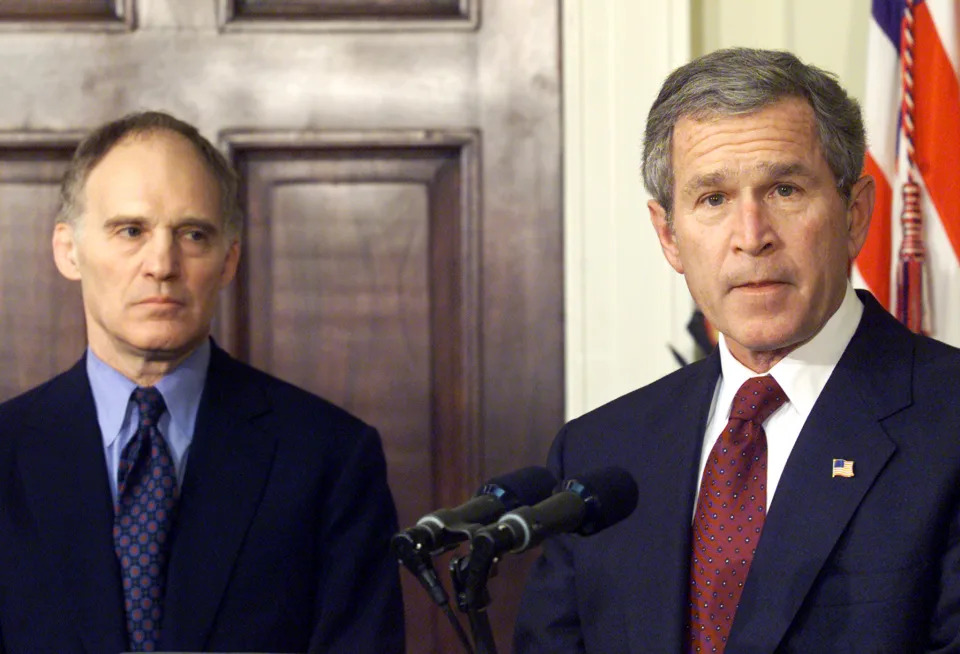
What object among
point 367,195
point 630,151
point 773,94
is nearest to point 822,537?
point 773,94

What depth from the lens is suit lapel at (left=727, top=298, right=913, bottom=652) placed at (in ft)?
5.35

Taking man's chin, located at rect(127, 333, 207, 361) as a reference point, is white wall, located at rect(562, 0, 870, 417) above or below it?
above

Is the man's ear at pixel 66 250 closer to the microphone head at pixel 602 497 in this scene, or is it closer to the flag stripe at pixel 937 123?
the microphone head at pixel 602 497

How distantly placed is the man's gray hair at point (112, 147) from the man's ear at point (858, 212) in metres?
1.06

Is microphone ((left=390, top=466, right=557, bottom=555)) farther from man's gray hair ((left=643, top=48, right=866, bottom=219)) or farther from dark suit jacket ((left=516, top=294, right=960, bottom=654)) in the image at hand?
man's gray hair ((left=643, top=48, right=866, bottom=219))

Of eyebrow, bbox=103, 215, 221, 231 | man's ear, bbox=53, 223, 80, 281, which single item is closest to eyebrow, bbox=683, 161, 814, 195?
eyebrow, bbox=103, 215, 221, 231

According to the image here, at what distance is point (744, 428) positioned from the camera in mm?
1775

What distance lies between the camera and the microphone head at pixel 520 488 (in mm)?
1374

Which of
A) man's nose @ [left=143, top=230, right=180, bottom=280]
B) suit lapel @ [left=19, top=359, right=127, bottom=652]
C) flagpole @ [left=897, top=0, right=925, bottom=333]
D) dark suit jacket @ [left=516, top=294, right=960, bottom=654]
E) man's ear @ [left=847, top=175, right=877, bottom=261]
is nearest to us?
dark suit jacket @ [left=516, top=294, right=960, bottom=654]

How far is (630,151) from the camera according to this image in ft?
8.88

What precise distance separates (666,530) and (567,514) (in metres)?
0.51

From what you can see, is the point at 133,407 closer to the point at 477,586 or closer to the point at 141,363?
the point at 141,363

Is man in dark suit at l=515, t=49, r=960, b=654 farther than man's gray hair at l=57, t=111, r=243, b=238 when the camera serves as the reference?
No

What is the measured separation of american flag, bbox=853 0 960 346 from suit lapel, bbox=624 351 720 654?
0.71 meters
